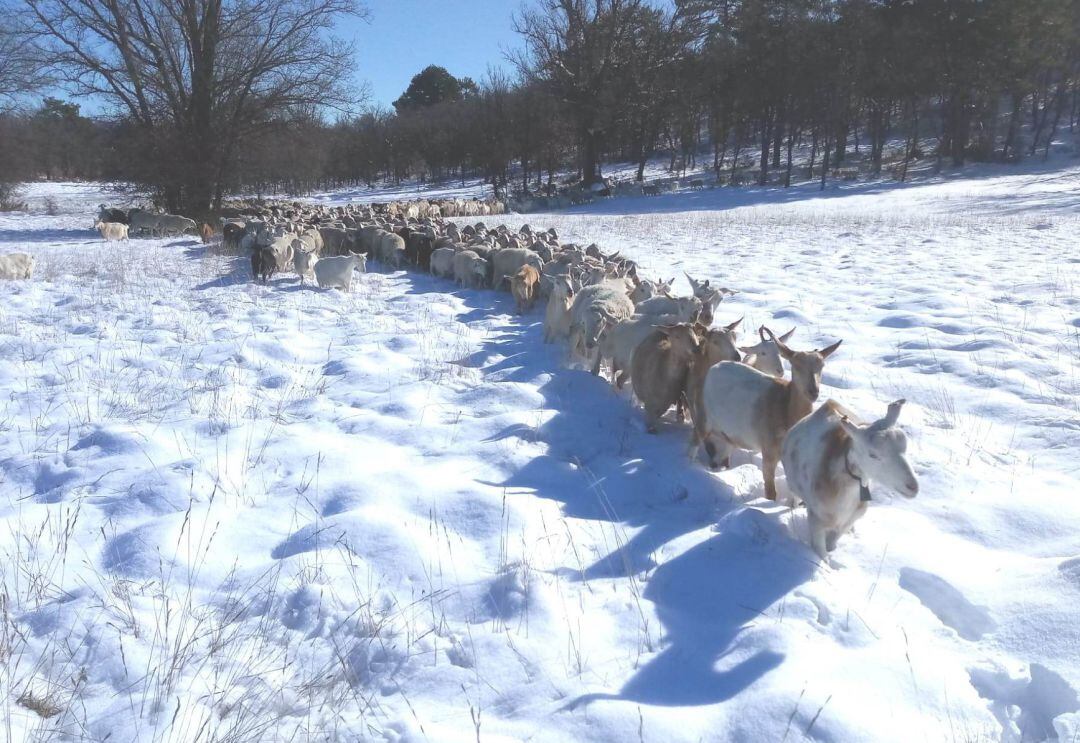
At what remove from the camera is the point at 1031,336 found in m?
7.59

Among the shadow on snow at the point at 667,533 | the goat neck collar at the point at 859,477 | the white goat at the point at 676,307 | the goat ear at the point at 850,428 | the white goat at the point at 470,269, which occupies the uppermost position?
the goat ear at the point at 850,428

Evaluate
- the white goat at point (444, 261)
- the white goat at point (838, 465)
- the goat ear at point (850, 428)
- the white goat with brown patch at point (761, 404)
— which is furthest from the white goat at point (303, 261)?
the goat ear at point (850, 428)

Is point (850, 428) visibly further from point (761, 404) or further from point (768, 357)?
point (768, 357)

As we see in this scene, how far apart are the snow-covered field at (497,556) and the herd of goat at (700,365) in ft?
0.83

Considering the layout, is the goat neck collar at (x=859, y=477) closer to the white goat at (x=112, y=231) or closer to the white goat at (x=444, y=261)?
the white goat at (x=444, y=261)

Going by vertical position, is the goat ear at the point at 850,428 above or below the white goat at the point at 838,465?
above

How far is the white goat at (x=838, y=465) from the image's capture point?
11.1 ft

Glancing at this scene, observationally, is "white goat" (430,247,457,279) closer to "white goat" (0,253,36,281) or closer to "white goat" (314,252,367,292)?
"white goat" (314,252,367,292)

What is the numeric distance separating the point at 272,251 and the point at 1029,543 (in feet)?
39.7

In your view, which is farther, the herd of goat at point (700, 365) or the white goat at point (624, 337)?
the white goat at point (624, 337)

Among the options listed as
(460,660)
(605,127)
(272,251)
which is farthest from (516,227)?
(460,660)

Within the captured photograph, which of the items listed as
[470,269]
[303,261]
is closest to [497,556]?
[470,269]

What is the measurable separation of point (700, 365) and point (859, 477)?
204 cm

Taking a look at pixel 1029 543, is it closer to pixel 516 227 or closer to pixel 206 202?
pixel 516 227
